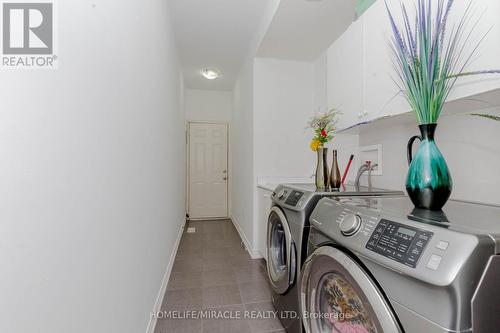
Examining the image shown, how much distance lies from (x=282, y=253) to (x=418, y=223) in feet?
3.90

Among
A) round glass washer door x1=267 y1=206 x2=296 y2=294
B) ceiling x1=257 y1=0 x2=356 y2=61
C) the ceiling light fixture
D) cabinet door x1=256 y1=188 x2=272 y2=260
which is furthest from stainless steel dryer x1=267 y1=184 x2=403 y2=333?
the ceiling light fixture

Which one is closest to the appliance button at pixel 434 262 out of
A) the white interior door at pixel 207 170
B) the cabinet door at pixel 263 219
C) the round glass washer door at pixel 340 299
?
the round glass washer door at pixel 340 299

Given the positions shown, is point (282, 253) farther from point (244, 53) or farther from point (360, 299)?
point (244, 53)

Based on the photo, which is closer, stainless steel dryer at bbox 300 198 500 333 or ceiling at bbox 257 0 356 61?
stainless steel dryer at bbox 300 198 500 333

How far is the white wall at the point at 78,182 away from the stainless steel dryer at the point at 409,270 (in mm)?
867

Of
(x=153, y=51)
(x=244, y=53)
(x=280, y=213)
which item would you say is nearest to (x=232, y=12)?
(x=244, y=53)

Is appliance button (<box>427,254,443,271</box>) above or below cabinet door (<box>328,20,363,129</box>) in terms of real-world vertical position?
below

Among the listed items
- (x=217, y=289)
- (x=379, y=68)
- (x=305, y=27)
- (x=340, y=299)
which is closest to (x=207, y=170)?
(x=217, y=289)

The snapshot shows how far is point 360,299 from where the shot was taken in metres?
0.79

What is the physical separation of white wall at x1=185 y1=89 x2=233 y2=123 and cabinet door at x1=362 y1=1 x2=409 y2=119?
3637mm

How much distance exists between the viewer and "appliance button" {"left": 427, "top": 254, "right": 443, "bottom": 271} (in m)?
0.55

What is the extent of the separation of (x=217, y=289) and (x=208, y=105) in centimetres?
360

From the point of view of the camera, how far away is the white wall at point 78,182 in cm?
50

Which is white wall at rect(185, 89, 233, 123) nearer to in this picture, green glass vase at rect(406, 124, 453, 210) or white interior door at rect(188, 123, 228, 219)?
white interior door at rect(188, 123, 228, 219)
